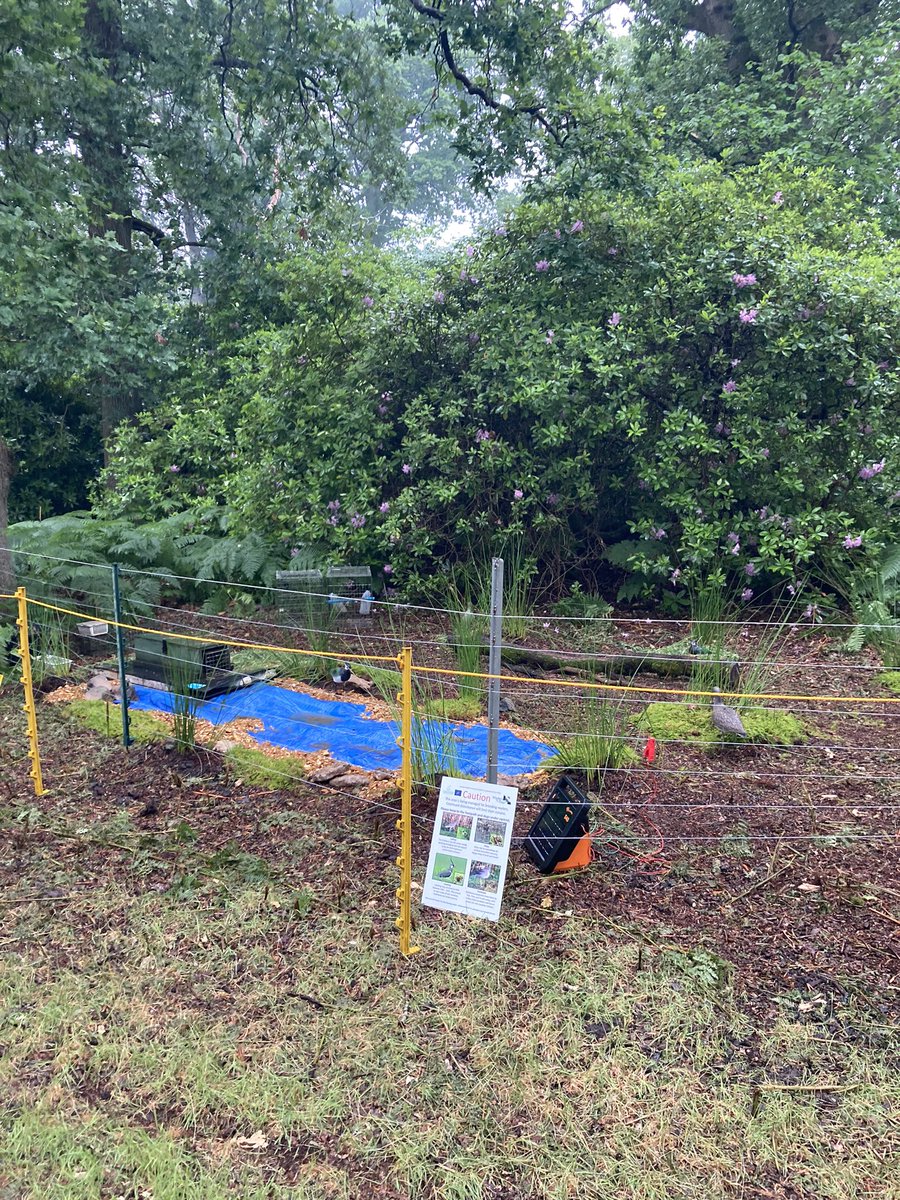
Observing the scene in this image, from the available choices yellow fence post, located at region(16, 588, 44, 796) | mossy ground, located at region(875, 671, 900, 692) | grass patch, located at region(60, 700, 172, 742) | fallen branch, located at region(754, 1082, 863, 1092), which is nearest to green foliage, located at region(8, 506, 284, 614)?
grass patch, located at region(60, 700, 172, 742)

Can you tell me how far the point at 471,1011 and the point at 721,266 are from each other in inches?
206

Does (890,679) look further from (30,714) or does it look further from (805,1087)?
(30,714)

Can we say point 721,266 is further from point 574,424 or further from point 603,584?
point 603,584

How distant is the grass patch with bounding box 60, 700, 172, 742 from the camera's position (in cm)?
443

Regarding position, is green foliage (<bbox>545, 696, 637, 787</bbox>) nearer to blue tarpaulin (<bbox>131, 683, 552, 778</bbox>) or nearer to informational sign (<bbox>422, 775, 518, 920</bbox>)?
blue tarpaulin (<bbox>131, 683, 552, 778</bbox>)

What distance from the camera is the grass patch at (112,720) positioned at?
174 inches

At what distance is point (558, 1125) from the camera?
196cm

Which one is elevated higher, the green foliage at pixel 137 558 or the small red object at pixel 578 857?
the green foliage at pixel 137 558

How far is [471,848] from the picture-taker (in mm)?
2621

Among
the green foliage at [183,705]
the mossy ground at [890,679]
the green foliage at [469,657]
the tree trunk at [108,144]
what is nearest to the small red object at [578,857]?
the green foliage at [469,657]

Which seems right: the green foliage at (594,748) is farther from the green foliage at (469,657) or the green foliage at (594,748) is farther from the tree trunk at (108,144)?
the tree trunk at (108,144)

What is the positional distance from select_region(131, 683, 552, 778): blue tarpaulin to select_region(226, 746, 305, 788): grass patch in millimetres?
224

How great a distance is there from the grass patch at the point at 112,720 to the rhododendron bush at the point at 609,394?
7.14ft

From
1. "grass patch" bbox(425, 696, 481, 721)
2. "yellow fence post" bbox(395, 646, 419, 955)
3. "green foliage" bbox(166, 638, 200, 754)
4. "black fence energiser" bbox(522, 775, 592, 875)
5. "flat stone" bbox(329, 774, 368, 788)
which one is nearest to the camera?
"yellow fence post" bbox(395, 646, 419, 955)
